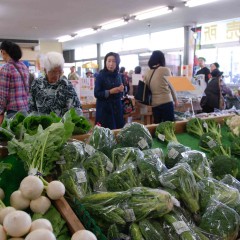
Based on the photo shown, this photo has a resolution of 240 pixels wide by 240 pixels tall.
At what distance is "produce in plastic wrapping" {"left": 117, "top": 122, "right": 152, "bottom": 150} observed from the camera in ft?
5.67

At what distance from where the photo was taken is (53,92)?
2.48m

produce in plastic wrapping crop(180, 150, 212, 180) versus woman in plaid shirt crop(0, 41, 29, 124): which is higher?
woman in plaid shirt crop(0, 41, 29, 124)

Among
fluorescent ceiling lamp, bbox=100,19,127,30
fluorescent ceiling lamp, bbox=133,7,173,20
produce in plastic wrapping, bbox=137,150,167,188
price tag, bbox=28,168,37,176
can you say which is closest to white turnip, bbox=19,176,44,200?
price tag, bbox=28,168,37,176

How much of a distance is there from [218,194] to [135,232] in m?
0.40

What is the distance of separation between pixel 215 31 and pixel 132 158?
10.3m

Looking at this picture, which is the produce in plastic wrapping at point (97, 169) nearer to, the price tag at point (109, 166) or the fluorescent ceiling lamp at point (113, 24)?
the price tag at point (109, 166)

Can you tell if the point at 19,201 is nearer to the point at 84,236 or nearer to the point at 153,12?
the point at 84,236

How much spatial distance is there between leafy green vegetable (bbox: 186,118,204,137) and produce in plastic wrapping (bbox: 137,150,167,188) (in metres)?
1.10

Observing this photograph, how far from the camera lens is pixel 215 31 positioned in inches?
418

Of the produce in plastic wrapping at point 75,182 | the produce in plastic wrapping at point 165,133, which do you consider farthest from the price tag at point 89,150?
the produce in plastic wrapping at point 165,133

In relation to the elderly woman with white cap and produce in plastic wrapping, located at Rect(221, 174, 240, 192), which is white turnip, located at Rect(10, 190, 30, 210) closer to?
produce in plastic wrapping, located at Rect(221, 174, 240, 192)

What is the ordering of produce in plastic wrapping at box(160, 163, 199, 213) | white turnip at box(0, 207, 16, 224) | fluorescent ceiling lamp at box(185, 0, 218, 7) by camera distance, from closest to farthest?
white turnip at box(0, 207, 16, 224), produce in plastic wrapping at box(160, 163, 199, 213), fluorescent ceiling lamp at box(185, 0, 218, 7)

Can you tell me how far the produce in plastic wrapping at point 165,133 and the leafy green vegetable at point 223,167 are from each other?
528mm

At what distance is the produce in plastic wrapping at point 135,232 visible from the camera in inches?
39.8
